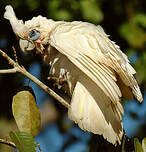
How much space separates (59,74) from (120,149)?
1.68 ft

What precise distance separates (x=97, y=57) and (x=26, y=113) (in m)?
0.44

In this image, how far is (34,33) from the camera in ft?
7.95

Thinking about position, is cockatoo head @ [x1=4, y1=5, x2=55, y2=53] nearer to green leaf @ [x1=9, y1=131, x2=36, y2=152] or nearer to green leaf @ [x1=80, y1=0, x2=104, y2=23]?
green leaf @ [x1=9, y1=131, x2=36, y2=152]

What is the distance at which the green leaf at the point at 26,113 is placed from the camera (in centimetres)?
180

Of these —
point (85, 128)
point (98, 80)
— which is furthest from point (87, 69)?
point (85, 128)

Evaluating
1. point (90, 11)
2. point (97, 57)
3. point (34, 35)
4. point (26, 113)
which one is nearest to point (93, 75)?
point (97, 57)

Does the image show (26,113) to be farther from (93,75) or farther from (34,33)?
(34,33)

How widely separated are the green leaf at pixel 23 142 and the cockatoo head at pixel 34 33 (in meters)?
0.79

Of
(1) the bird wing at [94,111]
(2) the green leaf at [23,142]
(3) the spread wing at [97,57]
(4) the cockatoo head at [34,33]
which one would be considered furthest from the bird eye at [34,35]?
(2) the green leaf at [23,142]

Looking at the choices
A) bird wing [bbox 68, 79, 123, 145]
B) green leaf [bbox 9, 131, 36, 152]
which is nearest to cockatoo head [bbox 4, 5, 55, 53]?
→ bird wing [bbox 68, 79, 123, 145]

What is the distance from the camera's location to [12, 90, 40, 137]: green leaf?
5.91ft

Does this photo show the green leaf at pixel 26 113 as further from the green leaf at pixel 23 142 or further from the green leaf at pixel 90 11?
the green leaf at pixel 90 11

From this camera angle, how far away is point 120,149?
78.9 inches

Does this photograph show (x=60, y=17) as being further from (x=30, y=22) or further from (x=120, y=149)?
(x=120, y=149)
